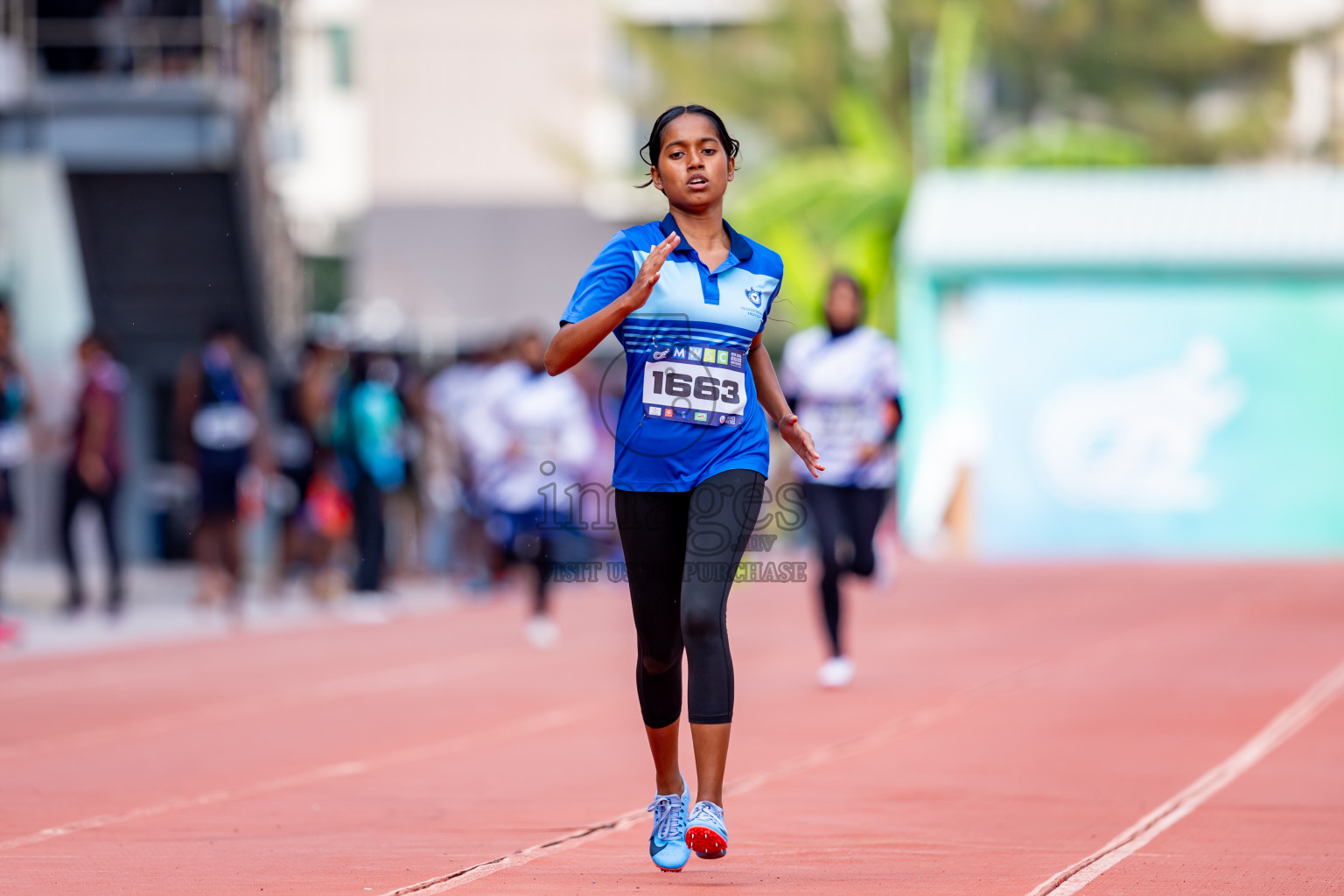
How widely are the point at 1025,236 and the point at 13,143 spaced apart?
11.7 meters

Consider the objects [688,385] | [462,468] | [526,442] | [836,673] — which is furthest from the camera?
[462,468]

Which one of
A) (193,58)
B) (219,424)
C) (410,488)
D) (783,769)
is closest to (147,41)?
(193,58)

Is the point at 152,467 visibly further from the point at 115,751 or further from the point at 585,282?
the point at 585,282

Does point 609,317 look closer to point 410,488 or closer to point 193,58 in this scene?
point 410,488

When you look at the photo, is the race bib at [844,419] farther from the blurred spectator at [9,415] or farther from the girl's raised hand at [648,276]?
the girl's raised hand at [648,276]

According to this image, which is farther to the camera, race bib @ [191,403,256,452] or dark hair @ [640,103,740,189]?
race bib @ [191,403,256,452]

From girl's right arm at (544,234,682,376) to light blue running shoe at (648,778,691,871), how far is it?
123 centimetres

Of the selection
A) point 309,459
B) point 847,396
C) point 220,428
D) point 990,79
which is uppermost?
point 990,79

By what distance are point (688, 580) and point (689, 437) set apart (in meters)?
0.38

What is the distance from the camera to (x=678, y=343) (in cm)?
596

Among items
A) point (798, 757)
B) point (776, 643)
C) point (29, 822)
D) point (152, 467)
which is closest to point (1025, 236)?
point (152, 467)

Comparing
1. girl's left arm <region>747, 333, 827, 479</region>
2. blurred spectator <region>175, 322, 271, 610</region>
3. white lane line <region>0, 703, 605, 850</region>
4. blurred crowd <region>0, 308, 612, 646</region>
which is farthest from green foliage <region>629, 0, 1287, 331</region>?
girl's left arm <region>747, 333, 827, 479</region>

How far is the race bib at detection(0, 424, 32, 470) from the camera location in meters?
14.3

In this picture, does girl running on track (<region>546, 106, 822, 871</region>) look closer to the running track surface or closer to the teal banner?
the running track surface
